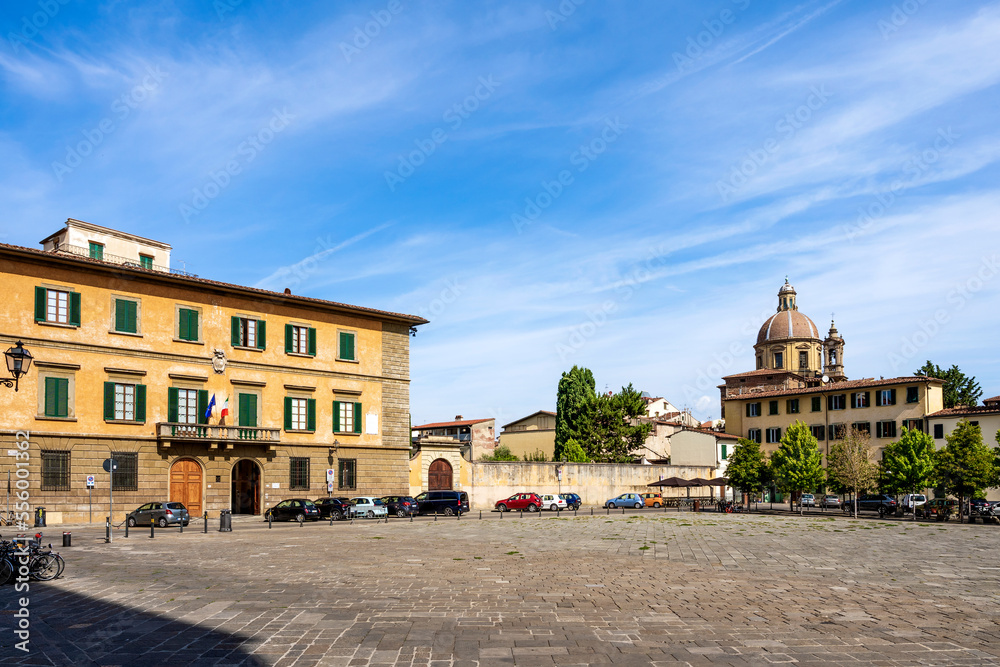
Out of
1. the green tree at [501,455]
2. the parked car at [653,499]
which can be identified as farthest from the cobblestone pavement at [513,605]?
the green tree at [501,455]

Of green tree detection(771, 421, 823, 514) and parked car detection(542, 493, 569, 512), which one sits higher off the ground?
green tree detection(771, 421, 823, 514)

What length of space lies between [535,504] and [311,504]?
17.1 meters

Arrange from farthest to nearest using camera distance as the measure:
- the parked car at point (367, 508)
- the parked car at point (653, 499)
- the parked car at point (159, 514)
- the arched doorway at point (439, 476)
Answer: the parked car at point (653, 499), the arched doorway at point (439, 476), the parked car at point (367, 508), the parked car at point (159, 514)

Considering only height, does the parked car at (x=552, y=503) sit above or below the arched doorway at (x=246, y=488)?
below

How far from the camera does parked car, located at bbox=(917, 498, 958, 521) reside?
4875 centimetres

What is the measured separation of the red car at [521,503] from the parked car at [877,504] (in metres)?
21.9

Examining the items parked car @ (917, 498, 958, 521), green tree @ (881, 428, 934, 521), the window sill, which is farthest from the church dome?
the window sill

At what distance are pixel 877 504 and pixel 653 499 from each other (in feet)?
53.0

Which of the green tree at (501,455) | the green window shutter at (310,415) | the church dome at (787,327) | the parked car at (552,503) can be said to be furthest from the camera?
the church dome at (787,327)

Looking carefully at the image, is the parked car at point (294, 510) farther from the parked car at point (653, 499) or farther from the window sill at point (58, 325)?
the parked car at point (653, 499)

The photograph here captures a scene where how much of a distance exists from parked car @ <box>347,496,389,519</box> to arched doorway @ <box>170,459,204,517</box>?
305 inches

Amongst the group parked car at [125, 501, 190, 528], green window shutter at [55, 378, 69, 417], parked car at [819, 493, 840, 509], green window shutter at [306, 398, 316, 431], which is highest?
green window shutter at [55, 378, 69, 417]

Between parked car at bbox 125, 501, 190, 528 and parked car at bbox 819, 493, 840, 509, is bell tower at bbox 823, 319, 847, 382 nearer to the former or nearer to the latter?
parked car at bbox 819, 493, 840, 509

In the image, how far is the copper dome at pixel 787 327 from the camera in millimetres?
115625
